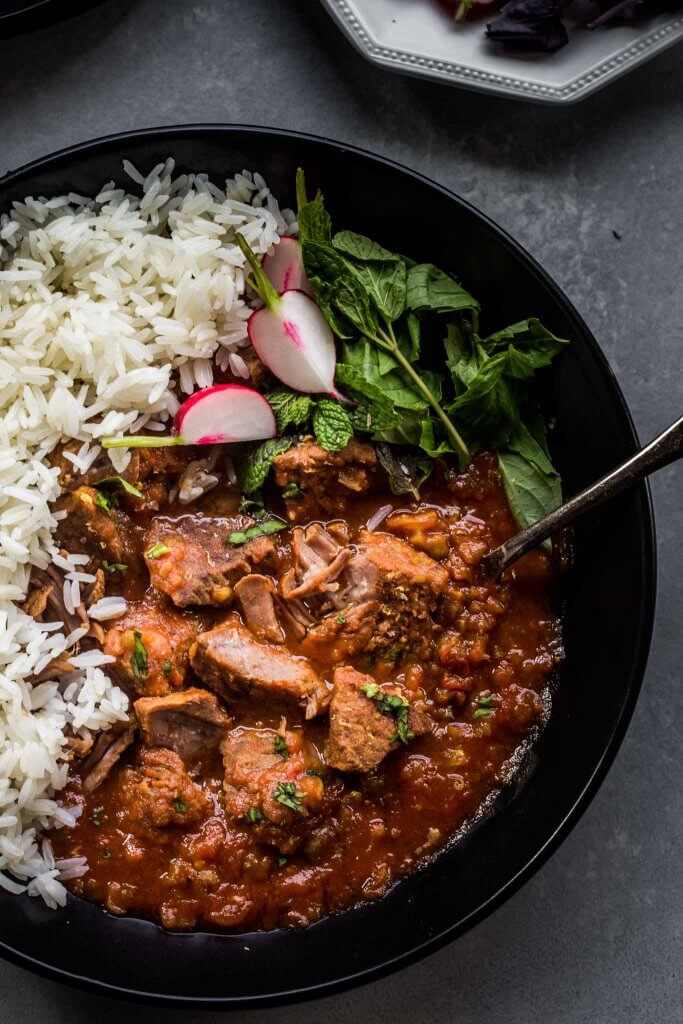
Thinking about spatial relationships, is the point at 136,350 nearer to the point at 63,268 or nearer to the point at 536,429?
the point at 63,268

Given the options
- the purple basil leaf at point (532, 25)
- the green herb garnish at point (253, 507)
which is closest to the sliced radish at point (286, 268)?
the green herb garnish at point (253, 507)

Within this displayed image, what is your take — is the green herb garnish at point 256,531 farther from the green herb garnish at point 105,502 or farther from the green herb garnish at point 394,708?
the green herb garnish at point 394,708

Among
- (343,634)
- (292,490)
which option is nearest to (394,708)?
(343,634)

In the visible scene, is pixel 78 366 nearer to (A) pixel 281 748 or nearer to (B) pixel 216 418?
(B) pixel 216 418

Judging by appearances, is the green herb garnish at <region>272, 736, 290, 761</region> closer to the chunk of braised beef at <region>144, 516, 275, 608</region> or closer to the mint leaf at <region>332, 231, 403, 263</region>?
the chunk of braised beef at <region>144, 516, 275, 608</region>

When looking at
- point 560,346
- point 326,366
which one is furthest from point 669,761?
point 326,366
